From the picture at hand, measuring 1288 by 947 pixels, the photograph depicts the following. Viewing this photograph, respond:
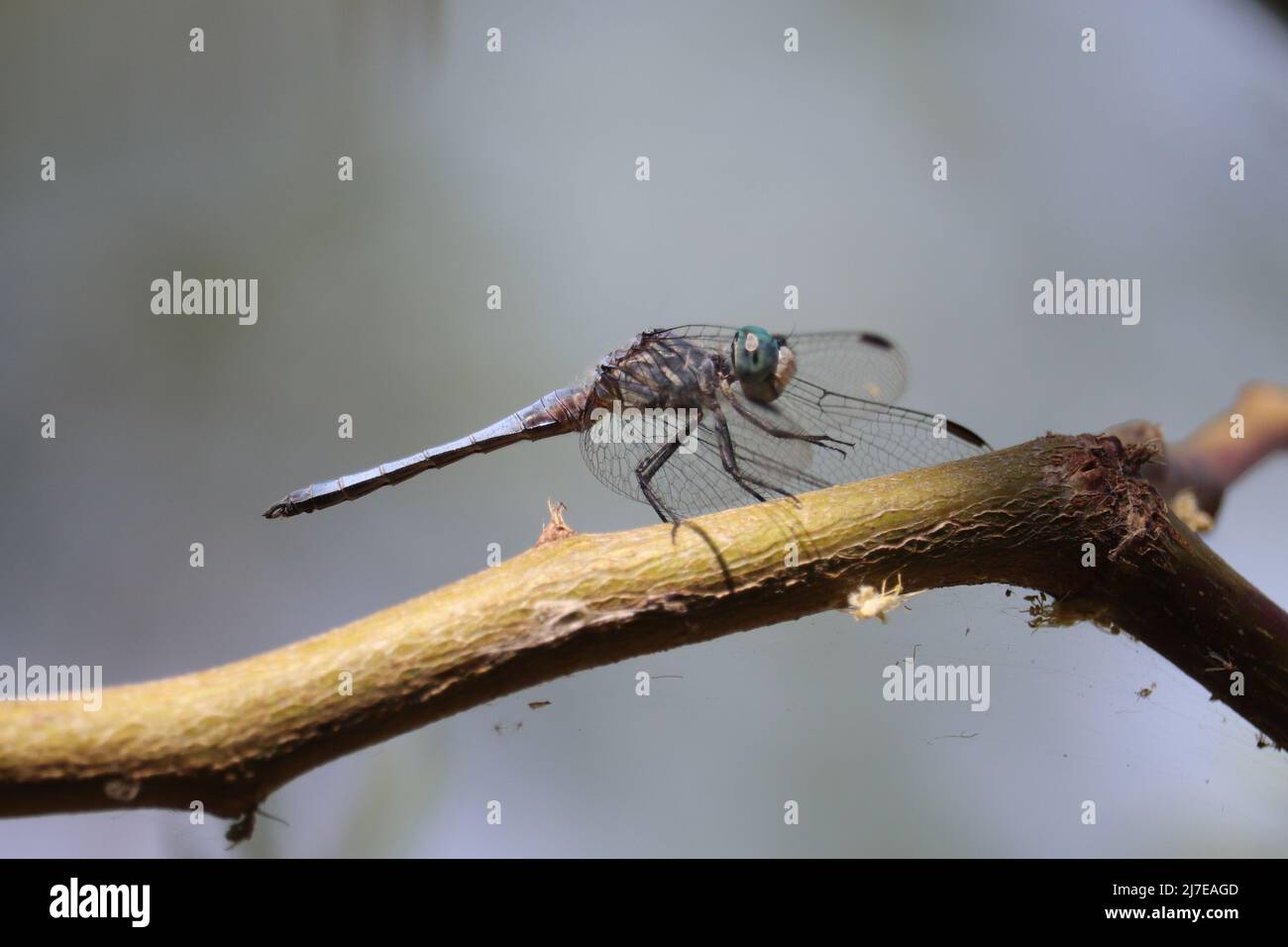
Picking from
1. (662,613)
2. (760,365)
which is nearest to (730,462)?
(760,365)

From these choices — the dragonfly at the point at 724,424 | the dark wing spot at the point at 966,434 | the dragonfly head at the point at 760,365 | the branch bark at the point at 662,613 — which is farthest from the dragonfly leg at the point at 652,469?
the dark wing spot at the point at 966,434

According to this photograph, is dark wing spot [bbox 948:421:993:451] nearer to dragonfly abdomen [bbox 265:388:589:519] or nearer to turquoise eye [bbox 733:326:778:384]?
turquoise eye [bbox 733:326:778:384]

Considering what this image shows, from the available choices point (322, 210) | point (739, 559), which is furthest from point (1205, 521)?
point (322, 210)

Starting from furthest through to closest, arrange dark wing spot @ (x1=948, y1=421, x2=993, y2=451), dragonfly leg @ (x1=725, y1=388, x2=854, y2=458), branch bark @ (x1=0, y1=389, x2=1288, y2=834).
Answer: dragonfly leg @ (x1=725, y1=388, x2=854, y2=458), dark wing spot @ (x1=948, y1=421, x2=993, y2=451), branch bark @ (x1=0, y1=389, x2=1288, y2=834)

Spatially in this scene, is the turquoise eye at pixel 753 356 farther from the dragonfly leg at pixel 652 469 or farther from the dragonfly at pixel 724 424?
the dragonfly leg at pixel 652 469

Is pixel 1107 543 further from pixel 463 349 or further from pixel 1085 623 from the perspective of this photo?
pixel 463 349

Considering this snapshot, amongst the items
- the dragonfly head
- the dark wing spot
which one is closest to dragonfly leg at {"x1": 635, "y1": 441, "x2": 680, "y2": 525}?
the dragonfly head
